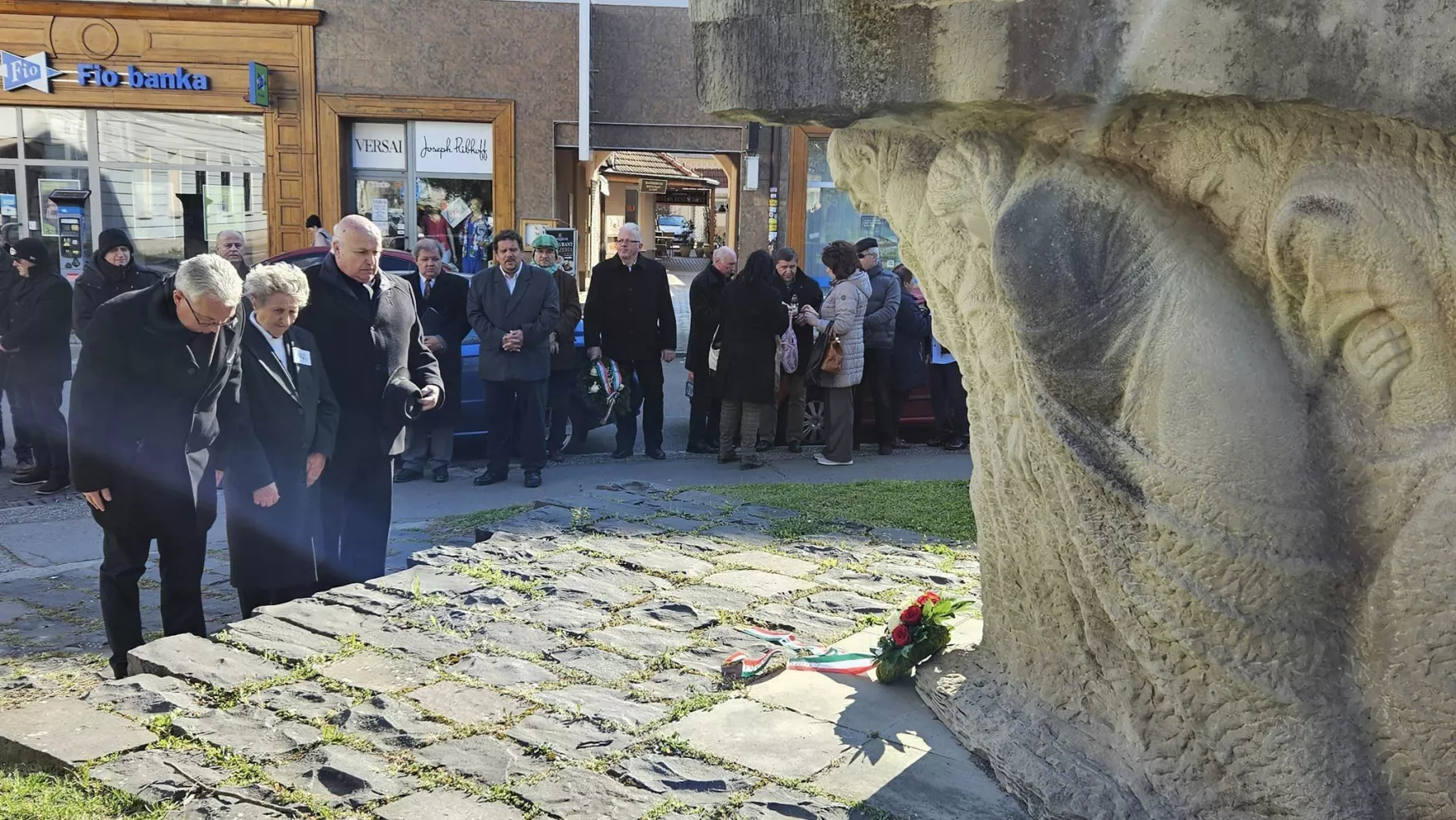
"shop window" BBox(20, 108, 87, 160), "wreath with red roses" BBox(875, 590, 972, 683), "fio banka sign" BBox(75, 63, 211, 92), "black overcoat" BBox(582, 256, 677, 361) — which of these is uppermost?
"fio banka sign" BBox(75, 63, 211, 92)

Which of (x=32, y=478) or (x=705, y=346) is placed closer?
(x=32, y=478)

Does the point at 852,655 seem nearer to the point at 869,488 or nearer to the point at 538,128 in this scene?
the point at 869,488

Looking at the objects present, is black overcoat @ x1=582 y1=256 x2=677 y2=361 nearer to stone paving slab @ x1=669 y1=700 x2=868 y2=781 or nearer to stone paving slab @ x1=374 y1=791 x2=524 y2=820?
stone paving slab @ x1=669 y1=700 x2=868 y2=781

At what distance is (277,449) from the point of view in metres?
5.09

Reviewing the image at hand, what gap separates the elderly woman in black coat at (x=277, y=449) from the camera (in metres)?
4.92

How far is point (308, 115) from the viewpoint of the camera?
659 inches

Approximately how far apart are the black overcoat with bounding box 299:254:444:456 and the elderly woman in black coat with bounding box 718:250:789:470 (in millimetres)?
3733

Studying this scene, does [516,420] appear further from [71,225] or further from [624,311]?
[71,225]

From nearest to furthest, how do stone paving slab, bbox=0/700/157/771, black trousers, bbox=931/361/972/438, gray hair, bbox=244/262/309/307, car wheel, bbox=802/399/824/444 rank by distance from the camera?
stone paving slab, bbox=0/700/157/771 < gray hair, bbox=244/262/309/307 < car wheel, bbox=802/399/824/444 < black trousers, bbox=931/361/972/438

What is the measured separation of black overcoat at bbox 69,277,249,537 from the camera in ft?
14.6

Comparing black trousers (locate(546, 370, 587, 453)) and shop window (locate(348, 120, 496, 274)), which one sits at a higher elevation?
shop window (locate(348, 120, 496, 274))

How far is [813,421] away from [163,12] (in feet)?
37.8

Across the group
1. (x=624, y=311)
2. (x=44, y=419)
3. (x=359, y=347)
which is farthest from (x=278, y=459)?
(x=624, y=311)

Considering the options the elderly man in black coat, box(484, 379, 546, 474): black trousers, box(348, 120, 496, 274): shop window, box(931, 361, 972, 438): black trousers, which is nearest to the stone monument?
the elderly man in black coat
